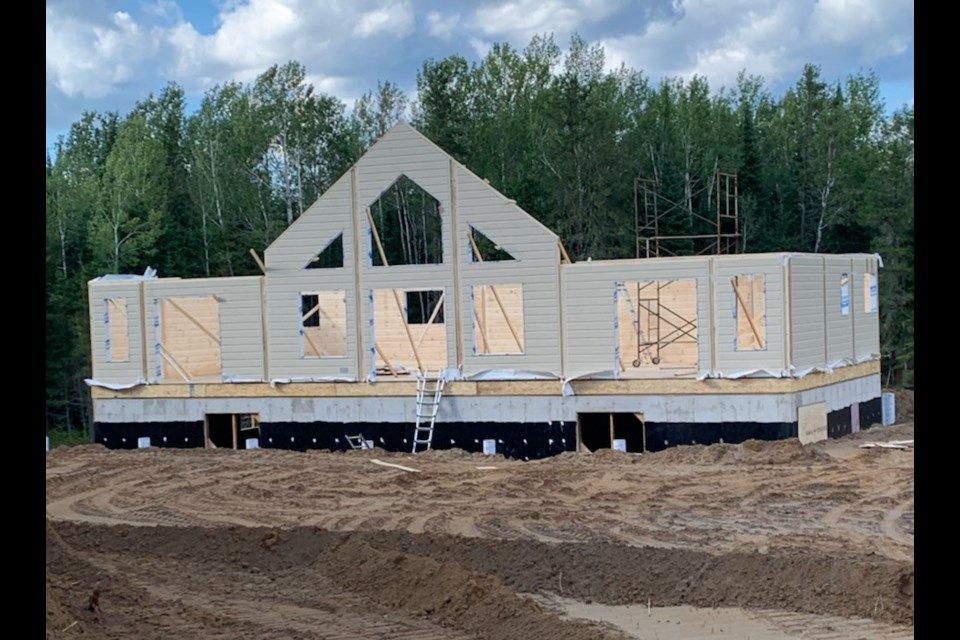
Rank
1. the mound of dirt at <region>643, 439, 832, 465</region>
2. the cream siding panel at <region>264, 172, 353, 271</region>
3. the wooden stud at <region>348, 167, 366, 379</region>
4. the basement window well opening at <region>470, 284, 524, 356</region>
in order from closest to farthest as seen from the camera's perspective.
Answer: the mound of dirt at <region>643, 439, 832, 465</region>, the wooden stud at <region>348, 167, 366, 379</region>, the cream siding panel at <region>264, 172, 353, 271</region>, the basement window well opening at <region>470, 284, 524, 356</region>

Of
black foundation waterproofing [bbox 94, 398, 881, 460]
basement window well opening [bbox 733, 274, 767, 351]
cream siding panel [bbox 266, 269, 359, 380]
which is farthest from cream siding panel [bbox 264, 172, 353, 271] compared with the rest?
basement window well opening [bbox 733, 274, 767, 351]

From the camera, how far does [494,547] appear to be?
37.9ft

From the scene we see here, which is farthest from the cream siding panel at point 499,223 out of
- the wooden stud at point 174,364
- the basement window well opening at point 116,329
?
the basement window well opening at point 116,329

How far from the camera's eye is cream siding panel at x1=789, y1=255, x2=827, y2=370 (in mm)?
19281

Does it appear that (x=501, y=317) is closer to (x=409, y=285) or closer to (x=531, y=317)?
(x=409, y=285)

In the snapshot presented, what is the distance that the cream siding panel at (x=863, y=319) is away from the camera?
23.1 meters

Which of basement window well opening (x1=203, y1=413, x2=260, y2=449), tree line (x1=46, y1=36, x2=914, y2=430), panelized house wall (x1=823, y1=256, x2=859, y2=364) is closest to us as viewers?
panelized house wall (x1=823, y1=256, x2=859, y2=364)

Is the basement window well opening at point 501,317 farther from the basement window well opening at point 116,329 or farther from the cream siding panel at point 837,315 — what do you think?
the basement window well opening at point 116,329

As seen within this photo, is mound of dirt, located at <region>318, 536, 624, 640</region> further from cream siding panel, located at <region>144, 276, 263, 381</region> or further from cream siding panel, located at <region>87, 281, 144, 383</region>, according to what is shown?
cream siding panel, located at <region>87, 281, 144, 383</region>

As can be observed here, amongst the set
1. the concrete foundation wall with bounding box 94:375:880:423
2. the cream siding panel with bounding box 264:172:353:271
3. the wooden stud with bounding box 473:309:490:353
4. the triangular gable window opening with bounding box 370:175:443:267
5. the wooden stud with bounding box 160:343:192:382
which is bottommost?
the concrete foundation wall with bounding box 94:375:880:423

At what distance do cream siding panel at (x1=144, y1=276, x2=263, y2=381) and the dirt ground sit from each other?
296 cm

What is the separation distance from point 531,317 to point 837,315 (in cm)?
615

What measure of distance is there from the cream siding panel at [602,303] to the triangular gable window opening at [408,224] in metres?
19.6

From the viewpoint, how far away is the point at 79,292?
127 ft
